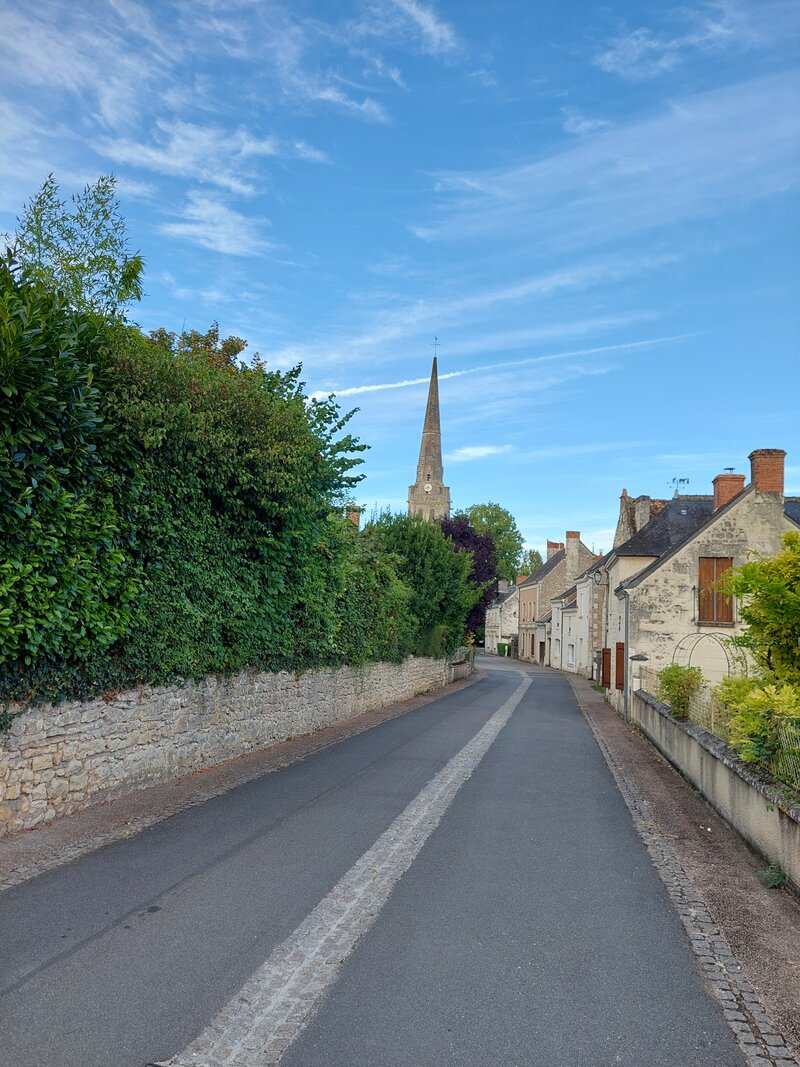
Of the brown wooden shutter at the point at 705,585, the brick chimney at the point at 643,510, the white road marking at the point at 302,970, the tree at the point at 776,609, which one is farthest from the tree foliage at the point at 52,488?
the brick chimney at the point at 643,510

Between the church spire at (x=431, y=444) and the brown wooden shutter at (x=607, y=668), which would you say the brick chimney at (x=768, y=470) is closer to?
the brown wooden shutter at (x=607, y=668)

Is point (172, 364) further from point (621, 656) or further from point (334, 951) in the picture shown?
point (621, 656)

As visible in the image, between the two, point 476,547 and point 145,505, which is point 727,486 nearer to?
point 476,547

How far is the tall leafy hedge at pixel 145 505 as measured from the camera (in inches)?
266

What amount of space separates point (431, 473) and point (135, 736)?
3324 inches

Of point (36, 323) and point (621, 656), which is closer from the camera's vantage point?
point (36, 323)

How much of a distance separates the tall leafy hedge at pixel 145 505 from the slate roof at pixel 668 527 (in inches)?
598

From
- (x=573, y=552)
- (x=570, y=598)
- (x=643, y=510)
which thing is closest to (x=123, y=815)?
(x=643, y=510)

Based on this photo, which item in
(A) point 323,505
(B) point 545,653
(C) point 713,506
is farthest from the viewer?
(B) point 545,653

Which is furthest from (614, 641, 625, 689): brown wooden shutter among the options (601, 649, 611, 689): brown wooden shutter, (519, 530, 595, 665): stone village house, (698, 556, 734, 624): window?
(519, 530, 595, 665): stone village house

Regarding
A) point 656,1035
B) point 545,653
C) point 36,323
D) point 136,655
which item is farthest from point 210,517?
point 545,653

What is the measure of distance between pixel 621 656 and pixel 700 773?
48.9 ft

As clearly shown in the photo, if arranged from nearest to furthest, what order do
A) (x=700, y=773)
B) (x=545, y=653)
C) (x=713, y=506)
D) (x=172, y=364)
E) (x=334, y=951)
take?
(x=334, y=951) → (x=172, y=364) → (x=700, y=773) → (x=713, y=506) → (x=545, y=653)

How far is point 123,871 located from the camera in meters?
5.98
